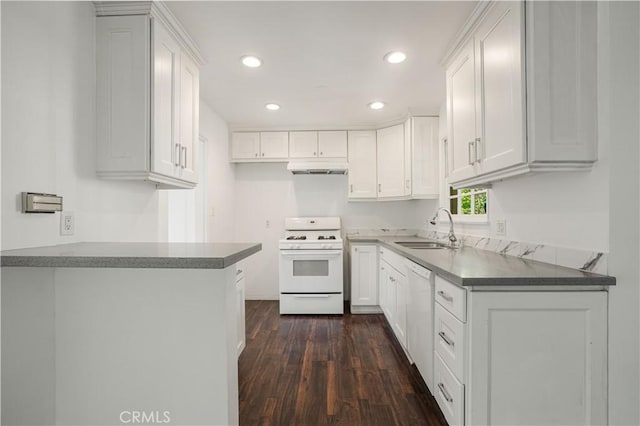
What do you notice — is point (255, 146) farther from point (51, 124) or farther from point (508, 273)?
point (508, 273)

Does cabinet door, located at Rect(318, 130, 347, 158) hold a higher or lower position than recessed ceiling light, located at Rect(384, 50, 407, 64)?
lower

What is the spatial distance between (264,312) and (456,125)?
9.57 ft

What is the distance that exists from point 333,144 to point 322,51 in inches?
71.1

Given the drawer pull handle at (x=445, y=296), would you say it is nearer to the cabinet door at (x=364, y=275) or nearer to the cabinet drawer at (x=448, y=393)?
the cabinet drawer at (x=448, y=393)

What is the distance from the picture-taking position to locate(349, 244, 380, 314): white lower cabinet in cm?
362

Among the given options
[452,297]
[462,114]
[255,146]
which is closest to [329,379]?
[452,297]

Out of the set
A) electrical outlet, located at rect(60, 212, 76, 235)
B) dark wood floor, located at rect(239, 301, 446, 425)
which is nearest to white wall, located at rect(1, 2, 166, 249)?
electrical outlet, located at rect(60, 212, 76, 235)

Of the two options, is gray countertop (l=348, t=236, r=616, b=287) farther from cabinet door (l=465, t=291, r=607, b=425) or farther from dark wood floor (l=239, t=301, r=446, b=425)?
dark wood floor (l=239, t=301, r=446, b=425)

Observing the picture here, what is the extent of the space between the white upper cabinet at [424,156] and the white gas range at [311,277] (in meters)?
1.12

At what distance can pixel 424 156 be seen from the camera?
11.3ft

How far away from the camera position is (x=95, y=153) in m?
1.71

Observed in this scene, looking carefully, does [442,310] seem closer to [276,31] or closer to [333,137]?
[276,31]

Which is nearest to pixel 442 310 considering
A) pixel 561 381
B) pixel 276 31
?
pixel 561 381

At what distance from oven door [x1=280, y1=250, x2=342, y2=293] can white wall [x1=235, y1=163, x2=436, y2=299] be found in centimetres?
72
